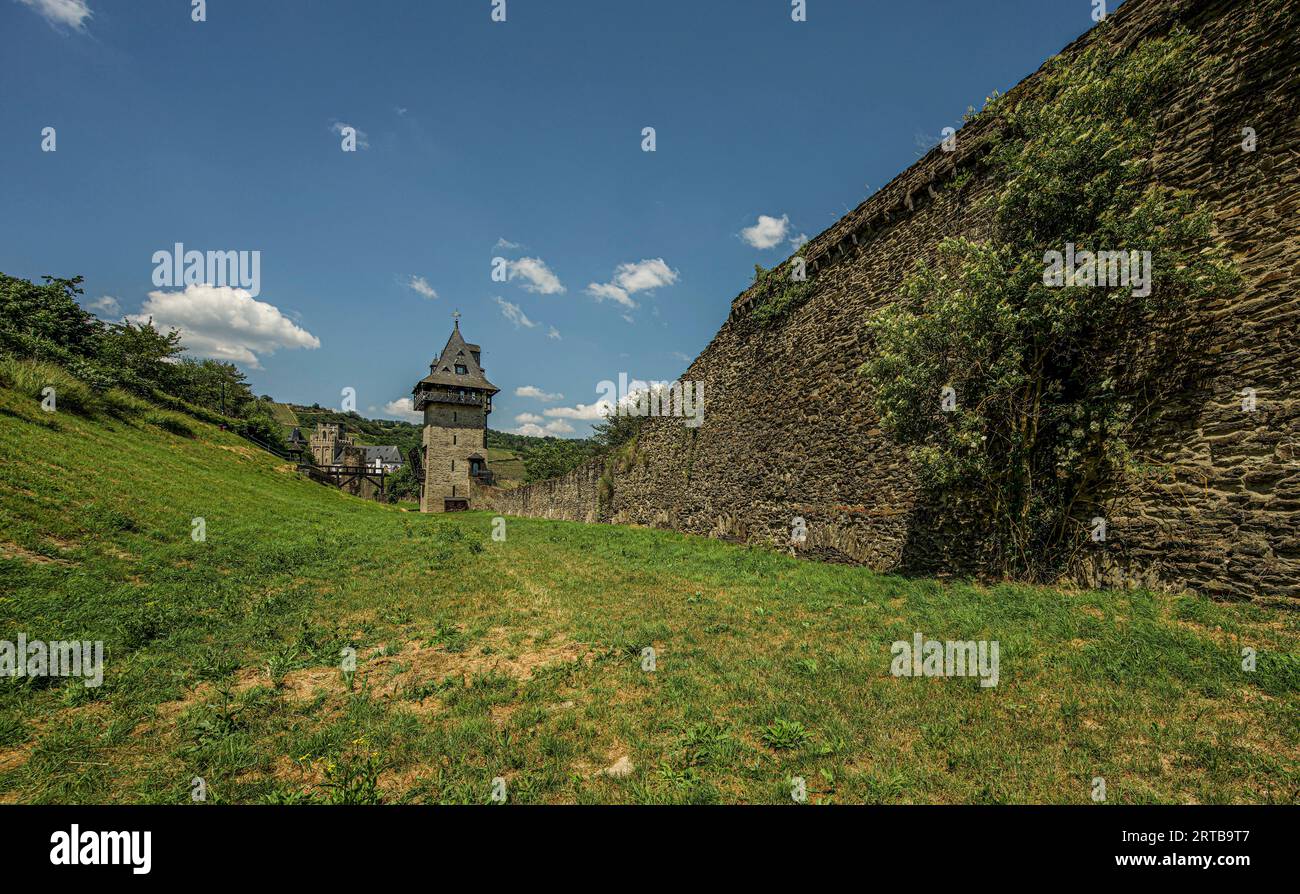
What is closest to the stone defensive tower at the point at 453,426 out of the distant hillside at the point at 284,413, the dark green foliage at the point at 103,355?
the dark green foliage at the point at 103,355

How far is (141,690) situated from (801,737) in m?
5.73

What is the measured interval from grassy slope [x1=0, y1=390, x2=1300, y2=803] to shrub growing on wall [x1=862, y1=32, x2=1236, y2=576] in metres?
1.69

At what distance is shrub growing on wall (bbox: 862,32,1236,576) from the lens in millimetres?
6082

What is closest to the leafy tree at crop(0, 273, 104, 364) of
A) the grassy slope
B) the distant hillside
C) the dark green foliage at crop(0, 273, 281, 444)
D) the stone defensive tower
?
the dark green foliage at crop(0, 273, 281, 444)

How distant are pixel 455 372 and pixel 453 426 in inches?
229

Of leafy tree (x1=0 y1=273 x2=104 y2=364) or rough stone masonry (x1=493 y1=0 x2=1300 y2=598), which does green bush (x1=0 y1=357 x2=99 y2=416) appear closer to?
leafy tree (x1=0 y1=273 x2=104 y2=364)

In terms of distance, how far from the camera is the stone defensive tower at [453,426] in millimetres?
44062

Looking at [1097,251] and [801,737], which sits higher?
[1097,251]

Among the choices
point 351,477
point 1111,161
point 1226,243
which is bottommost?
point 351,477

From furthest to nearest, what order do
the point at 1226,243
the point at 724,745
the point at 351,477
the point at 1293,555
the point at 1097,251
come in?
the point at 351,477 → the point at 1097,251 → the point at 1226,243 → the point at 1293,555 → the point at 724,745

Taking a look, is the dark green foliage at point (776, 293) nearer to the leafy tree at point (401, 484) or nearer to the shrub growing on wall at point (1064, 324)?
the shrub growing on wall at point (1064, 324)

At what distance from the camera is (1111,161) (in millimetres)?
6453
